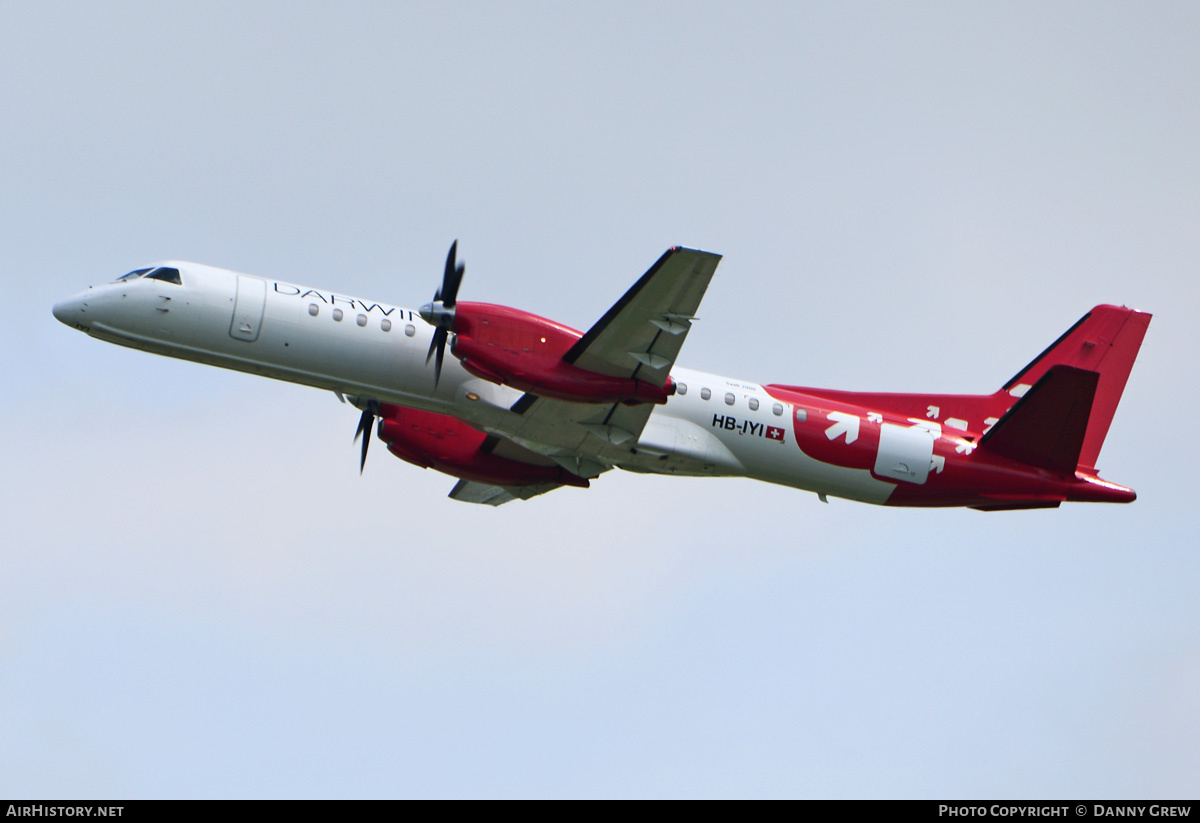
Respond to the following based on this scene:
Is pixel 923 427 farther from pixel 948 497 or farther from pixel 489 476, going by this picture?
pixel 489 476

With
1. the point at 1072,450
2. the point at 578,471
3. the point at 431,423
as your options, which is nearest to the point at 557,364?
the point at 578,471

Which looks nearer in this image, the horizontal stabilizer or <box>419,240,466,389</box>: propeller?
<box>419,240,466,389</box>: propeller

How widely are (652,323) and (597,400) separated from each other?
6.69 ft

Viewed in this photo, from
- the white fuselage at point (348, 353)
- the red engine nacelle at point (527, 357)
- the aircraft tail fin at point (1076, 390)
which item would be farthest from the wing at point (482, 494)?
the aircraft tail fin at point (1076, 390)

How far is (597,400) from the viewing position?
23.8 m

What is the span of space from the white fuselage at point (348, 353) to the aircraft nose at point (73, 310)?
2cm

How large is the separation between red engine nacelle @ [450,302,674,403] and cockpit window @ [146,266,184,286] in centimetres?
572

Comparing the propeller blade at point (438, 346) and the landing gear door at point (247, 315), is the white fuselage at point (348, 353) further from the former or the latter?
the propeller blade at point (438, 346)

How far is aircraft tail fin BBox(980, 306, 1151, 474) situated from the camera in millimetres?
26078

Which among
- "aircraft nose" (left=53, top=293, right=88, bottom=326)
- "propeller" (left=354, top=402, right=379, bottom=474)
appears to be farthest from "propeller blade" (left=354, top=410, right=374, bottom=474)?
"aircraft nose" (left=53, top=293, right=88, bottom=326)

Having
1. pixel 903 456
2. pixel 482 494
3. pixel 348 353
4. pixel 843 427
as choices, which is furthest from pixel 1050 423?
pixel 348 353

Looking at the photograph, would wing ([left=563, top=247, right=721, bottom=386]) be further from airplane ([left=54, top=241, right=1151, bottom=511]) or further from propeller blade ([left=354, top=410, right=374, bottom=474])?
propeller blade ([left=354, top=410, right=374, bottom=474])

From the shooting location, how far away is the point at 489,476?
29.1 meters

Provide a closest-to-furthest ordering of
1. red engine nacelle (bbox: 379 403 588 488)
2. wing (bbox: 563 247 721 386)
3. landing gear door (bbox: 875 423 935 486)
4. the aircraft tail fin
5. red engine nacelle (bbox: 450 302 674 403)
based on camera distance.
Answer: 1. wing (bbox: 563 247 721 386)
2. red engine nacelle (bbox: 450 302 674 403)
3. the aircraft tail fin
4. landing gear door (bbox: 875 423 935 486)
5. red engine nacelle (bbox: 379 403 588 488)
